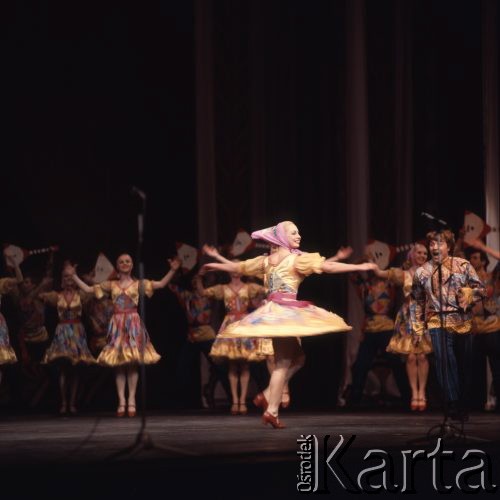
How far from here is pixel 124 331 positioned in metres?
10.4

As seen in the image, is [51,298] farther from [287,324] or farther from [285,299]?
[287,324]

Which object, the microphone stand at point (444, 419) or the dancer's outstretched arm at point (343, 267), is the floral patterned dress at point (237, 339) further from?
the microphone stand at point (444, 419)

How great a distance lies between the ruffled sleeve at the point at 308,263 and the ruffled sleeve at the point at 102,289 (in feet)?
8.26

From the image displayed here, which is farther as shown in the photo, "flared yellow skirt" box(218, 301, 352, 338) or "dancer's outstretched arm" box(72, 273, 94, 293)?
"dancer's outstretched arm" box(72, 273, 94, 293)

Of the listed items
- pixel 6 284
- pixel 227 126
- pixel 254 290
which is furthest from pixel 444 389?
pixel 227 126

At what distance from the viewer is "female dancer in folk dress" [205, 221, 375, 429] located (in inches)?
328

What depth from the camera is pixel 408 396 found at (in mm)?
11344

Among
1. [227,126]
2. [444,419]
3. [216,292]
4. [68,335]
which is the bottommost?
[444,419]

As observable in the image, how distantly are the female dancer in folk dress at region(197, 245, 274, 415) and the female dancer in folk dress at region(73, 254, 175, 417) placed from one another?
2.52ft

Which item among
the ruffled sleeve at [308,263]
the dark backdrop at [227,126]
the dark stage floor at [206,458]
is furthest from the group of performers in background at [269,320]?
the dark backdrop at [227,126]

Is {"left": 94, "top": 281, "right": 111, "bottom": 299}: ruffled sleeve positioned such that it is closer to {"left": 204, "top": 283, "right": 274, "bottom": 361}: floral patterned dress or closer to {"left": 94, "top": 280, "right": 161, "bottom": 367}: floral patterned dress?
{"left": 94, "top": 280, "right": 161, "bottom": 367}: floral patterned dress

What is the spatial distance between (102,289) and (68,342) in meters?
0.64

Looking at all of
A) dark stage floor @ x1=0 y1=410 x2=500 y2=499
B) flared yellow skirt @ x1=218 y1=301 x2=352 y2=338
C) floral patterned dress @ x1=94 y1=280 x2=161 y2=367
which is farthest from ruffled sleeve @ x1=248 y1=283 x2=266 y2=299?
flared yellow skirt @ x1=218 y1=301 x2=352 y2=338

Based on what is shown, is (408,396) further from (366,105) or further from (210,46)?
(210,46)
